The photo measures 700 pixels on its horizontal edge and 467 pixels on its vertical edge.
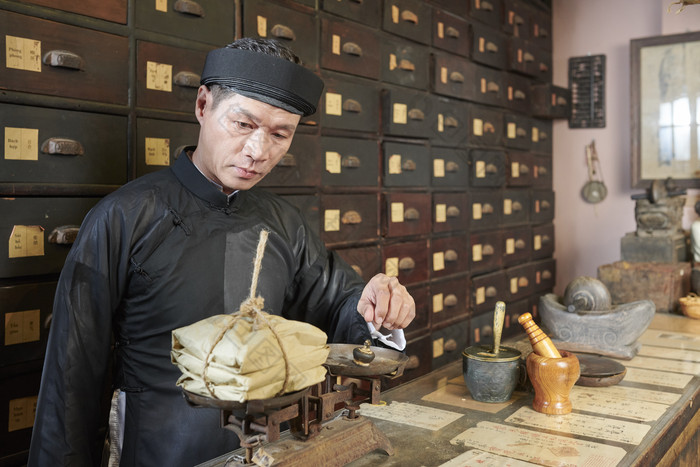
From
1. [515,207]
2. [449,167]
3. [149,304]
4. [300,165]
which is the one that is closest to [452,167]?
[449,167]

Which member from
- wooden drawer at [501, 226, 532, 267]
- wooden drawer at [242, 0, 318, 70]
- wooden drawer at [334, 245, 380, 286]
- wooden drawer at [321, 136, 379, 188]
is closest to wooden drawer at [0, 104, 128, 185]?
wooden drawer at [242, 0, 318, 70]

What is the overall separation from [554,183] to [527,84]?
1.00 meters

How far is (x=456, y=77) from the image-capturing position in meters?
4.23

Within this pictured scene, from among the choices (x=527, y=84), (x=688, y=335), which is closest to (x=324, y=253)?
(x=688, y=335)

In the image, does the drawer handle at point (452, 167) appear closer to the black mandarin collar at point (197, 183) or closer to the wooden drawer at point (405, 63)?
the wooden drawer at point (405, 63)

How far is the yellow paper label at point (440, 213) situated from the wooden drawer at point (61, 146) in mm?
2225

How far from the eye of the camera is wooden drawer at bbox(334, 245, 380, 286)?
333 cm

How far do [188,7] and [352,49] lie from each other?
105 cm

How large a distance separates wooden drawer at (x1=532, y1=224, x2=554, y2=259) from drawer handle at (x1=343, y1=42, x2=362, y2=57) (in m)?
2.62

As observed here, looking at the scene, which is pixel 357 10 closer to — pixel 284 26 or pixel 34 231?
pixel 284 26

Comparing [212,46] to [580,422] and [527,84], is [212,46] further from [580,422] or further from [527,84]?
[527,84]

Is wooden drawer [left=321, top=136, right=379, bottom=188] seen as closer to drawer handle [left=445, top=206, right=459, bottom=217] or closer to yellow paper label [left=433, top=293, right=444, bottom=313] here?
drawer handle [left=445, top=206, right=459, bottom=217]

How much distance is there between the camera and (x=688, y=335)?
275cm

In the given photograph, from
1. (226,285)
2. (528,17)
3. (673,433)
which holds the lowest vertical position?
(673,433)
